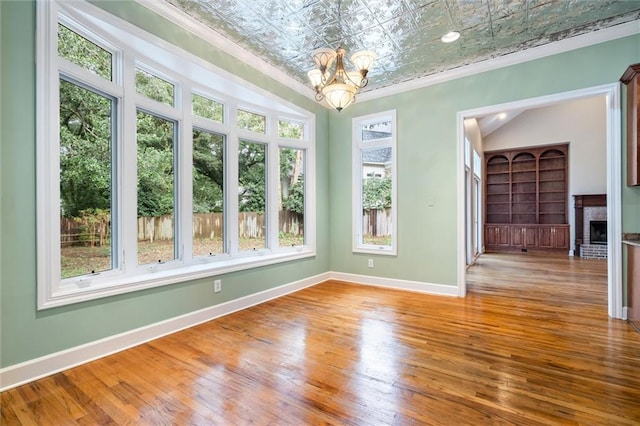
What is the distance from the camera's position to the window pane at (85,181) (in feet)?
7.79

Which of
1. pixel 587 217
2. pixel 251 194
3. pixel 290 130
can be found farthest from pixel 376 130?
pixel 587 217

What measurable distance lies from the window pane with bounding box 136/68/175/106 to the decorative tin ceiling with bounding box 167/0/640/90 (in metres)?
0.74

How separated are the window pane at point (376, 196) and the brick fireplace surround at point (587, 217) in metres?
6.75

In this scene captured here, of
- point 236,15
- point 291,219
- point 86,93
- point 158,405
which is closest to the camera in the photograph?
point 158,405

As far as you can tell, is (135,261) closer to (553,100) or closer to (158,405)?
(158,405)

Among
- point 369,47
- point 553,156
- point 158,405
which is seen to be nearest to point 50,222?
point 158,405

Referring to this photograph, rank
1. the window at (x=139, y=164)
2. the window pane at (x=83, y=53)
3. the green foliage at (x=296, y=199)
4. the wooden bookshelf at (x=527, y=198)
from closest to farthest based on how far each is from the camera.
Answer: the window at (x=139, y=164) → the window pane at (x=83, y=53) → the green foliage at (x=296, y=199) → the wooden bookshelf at (x=527, y=198)

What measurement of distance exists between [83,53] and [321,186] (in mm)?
3433

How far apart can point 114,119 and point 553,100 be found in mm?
4832

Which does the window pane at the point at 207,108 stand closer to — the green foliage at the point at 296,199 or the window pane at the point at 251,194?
the window pane at the point at 251,194

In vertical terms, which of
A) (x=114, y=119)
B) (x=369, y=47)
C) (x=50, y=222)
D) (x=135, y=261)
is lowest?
(x=135, y=261)

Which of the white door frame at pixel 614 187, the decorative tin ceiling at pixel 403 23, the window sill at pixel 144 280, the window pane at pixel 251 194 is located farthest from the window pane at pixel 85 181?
the white door frame at pixel 614 187

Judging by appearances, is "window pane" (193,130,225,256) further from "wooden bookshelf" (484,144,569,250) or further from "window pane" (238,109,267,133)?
"wooden bookshelf" (484,144,569,250)

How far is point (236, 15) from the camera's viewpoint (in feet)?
9.68
